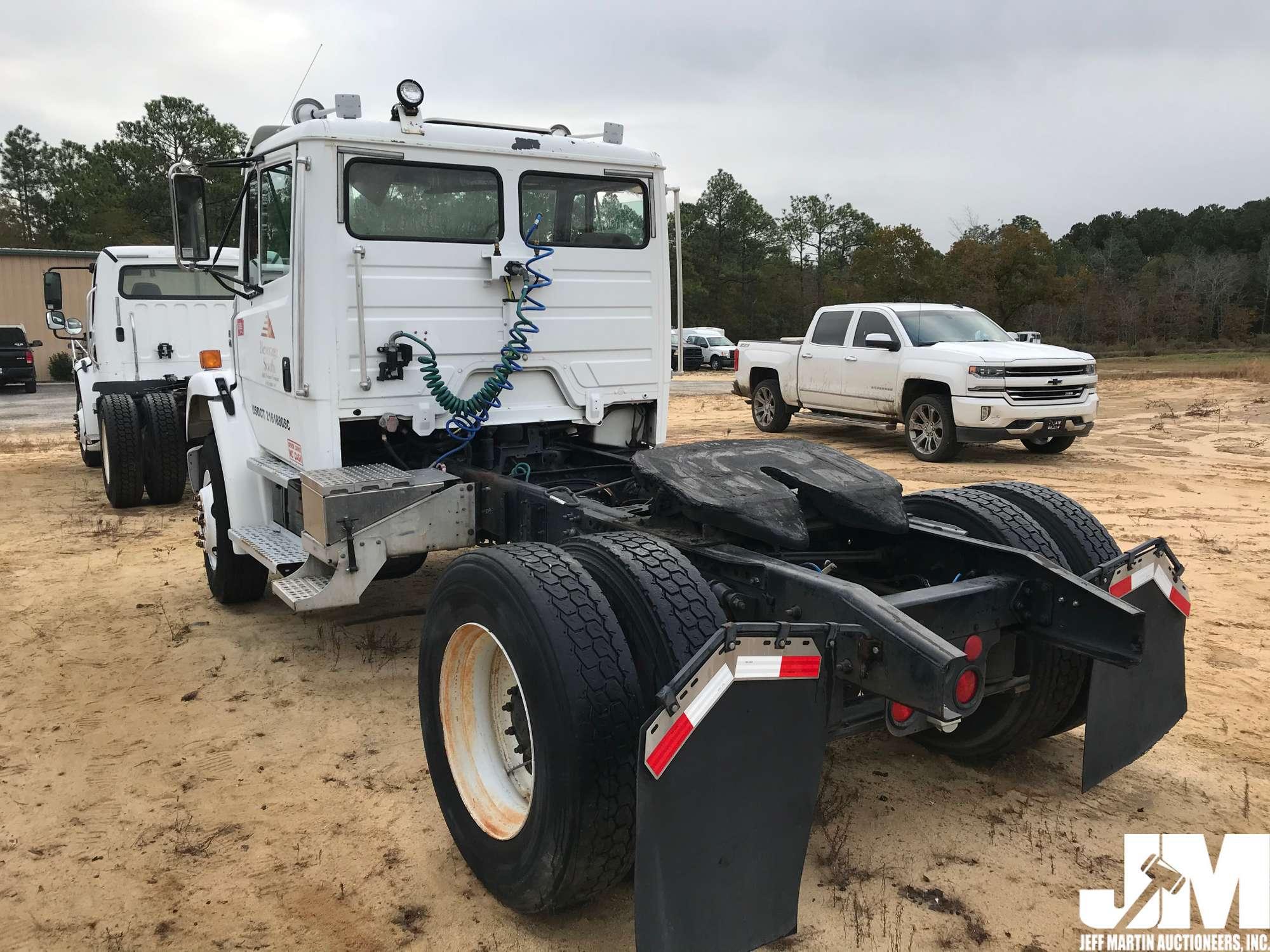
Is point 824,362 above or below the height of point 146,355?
below

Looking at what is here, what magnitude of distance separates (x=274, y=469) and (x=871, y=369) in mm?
9567

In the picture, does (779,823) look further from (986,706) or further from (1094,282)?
(1094,282)

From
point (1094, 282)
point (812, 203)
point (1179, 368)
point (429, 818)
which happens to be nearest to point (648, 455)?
point (429, 818)

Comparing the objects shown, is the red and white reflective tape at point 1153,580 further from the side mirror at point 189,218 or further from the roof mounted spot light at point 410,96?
the side mirror at point 189,218

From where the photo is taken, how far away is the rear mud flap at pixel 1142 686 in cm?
316

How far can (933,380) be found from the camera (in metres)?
12.3

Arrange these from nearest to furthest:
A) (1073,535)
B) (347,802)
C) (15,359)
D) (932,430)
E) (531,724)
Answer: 1. (531,724)
2. (347,802)
3. (1073,535)
4. (932,430)
5. (15,359)

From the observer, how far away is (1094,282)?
47.6 meters

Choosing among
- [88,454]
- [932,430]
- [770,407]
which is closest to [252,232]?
[88,454]

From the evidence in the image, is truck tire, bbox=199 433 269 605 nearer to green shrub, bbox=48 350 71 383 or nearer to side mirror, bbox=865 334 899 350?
side mirror, bbox=865 334 899 350

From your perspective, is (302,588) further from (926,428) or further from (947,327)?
(947,327)

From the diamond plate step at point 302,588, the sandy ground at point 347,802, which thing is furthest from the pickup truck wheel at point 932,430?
the diamond plate step at point 302,588

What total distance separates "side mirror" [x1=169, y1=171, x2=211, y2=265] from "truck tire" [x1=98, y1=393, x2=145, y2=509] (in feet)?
15.2

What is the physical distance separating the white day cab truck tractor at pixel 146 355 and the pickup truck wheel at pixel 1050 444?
9.84 m
